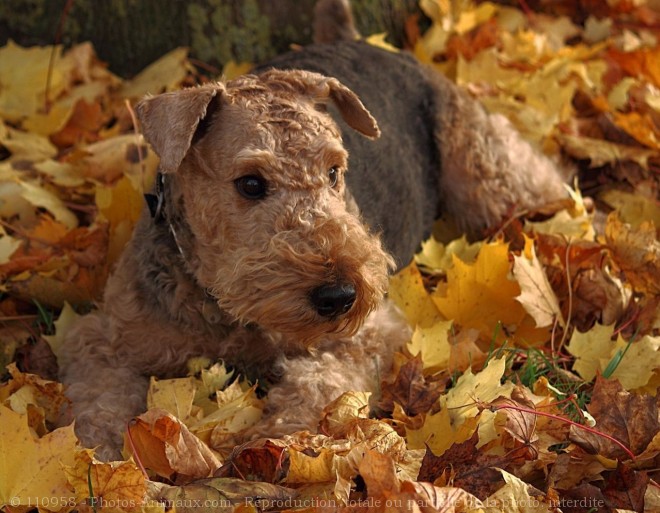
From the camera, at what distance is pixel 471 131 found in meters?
4.45

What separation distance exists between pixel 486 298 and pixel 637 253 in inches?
27.9

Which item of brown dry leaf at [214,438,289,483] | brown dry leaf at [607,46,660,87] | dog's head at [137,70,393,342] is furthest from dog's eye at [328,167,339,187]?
brown dry leaf at [607,46,660,87]

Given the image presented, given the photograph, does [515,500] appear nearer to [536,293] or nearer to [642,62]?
[536,293]

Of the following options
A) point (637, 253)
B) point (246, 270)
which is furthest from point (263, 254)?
point (637, 253)

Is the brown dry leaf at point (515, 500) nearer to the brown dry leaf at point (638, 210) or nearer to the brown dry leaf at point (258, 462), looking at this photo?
the brown dry leaf at point (258, 462)

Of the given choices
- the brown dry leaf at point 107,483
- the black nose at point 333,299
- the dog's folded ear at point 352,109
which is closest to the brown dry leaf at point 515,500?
the black nose at point 333,299

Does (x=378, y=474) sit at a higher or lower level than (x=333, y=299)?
lower

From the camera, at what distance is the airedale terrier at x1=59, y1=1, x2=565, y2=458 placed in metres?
2.70

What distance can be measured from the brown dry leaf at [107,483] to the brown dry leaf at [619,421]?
1373 mm

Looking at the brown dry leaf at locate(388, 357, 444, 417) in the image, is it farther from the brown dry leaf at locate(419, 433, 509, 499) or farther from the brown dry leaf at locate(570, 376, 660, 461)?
the brown dry leaf at locate(570, 376, 660, 461)

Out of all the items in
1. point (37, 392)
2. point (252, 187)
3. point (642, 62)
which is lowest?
point (37, 392)

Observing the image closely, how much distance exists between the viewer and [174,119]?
285 centimetres

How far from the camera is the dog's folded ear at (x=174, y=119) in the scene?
9.21ft

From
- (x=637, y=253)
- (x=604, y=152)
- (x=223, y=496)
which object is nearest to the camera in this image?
(x=223, y=496)
